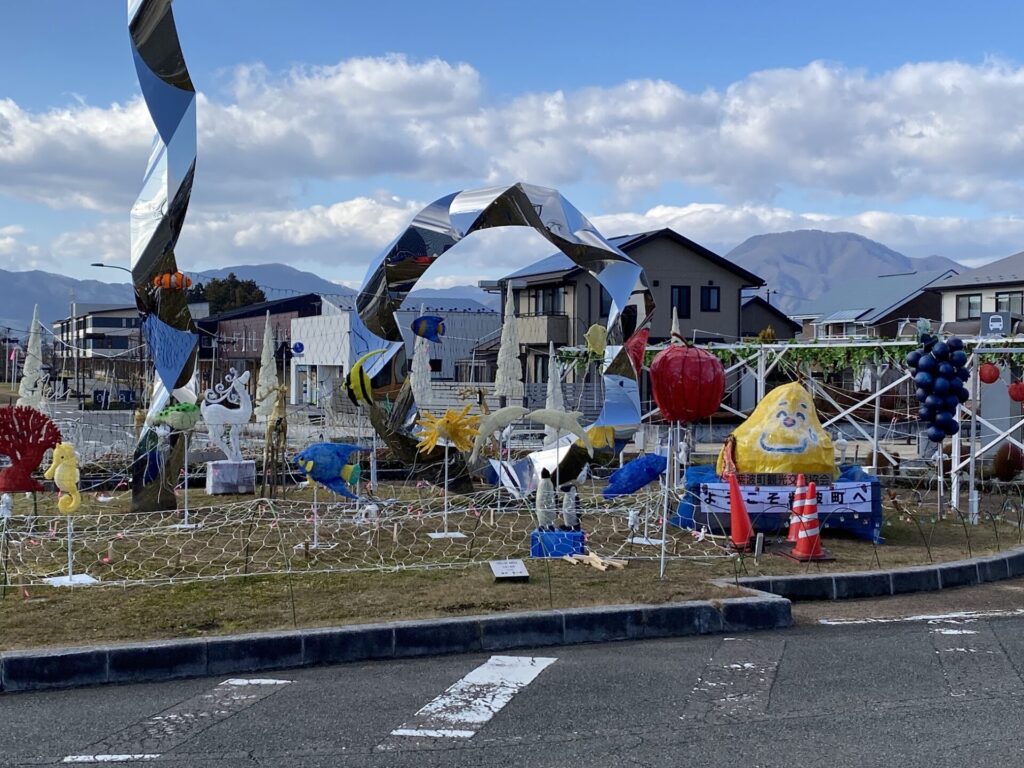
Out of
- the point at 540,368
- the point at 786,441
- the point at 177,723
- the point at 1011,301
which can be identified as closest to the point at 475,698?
the point at 177,723

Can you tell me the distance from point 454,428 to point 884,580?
6.11m

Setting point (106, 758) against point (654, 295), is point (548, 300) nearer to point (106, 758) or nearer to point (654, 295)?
point (654, 295)

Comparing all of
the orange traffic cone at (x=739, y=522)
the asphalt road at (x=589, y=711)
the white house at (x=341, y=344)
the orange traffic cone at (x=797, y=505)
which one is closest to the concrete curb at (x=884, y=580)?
the orange traffic cone at (x=739, y=522)

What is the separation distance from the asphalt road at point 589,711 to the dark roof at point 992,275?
1390 inches

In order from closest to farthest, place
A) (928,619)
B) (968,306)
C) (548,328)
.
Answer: (928,619)
(548,328)
(968,306)

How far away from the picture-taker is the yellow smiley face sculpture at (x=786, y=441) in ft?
43.0

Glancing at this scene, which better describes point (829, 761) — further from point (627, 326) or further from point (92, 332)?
point (92, 332)

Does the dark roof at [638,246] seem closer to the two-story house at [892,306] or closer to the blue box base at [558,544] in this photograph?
the two-story house at [892,306]

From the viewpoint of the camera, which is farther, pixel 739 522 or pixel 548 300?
pixel 548 300

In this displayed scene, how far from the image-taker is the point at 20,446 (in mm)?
11930

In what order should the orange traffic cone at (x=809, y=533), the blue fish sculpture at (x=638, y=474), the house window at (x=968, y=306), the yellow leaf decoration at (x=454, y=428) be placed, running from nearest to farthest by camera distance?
the orange traffic cone at (x=809, y=533), the blue fish sculpture at (x=638, y=474), the yellow leaf decoration at (x=454, y=428), the house window at (x=968, y=306)

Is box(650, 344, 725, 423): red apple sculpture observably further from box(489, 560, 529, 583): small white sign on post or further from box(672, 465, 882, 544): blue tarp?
box(489, 560, 529, 583): small white sign on post

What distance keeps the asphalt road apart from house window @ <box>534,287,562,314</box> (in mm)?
31218

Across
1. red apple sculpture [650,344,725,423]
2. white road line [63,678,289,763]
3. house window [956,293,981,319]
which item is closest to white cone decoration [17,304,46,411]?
red apple sculpture [650,344,725,423]
